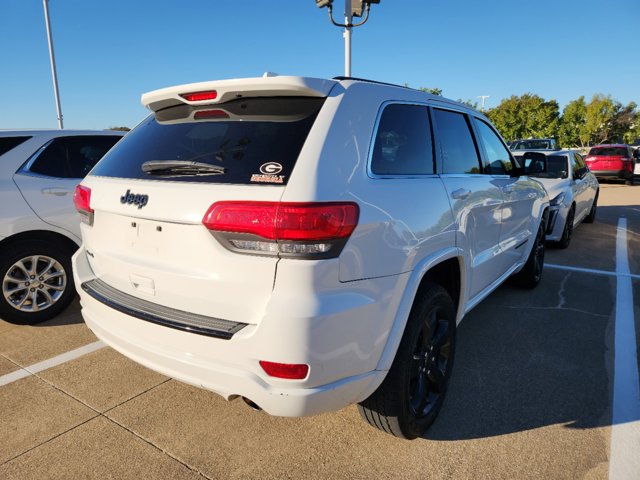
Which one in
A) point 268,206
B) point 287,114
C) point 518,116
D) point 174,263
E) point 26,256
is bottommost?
point 26,256

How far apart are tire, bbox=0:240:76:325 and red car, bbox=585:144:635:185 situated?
20.0 m

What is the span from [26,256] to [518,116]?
167 feet

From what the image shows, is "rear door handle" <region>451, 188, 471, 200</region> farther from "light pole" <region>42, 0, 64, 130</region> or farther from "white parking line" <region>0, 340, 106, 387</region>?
"light pole" <region>42, 0, 64, 130</region>

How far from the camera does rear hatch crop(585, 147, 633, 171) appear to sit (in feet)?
59.9

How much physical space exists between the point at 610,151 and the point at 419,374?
20.2 m

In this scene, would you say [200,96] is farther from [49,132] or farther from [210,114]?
[49,132]

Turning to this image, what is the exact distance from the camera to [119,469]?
224cm

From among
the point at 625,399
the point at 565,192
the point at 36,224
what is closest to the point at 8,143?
the point at 36,224

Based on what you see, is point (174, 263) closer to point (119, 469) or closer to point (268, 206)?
point (268, 206)

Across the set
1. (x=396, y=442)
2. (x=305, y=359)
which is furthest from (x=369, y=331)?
(x=396, y=442)

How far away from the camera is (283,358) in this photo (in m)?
1.78

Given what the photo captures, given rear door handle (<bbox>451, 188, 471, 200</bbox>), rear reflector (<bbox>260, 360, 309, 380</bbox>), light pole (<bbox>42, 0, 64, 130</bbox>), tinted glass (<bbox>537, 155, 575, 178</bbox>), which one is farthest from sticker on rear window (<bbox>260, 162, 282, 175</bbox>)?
light pole (<bbox>42, 0, 64, 130</bbox>)

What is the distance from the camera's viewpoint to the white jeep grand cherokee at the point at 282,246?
1.78m

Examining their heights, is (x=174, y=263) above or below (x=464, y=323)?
above
